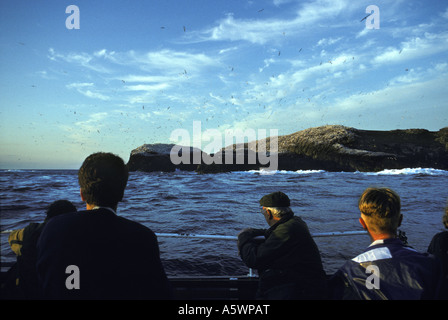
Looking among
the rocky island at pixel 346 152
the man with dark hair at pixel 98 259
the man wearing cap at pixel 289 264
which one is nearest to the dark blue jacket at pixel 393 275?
the man wearing cap at pixel 289 264

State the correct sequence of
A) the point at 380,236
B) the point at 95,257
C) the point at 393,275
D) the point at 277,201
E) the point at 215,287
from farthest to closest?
the point at 215,287, the point at 277,201, the point at 380,236, the point at 393,275, the point at 95,257

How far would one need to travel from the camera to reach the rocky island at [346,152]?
2313 inches

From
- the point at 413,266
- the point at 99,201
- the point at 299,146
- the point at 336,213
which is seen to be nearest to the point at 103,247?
the point at 99,201

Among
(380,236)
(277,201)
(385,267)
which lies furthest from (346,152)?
(385,267)

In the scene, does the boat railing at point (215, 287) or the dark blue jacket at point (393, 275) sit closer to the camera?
the dark blue jacket at point (393, 275)

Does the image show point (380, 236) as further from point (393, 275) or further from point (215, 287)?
point (215, 287)

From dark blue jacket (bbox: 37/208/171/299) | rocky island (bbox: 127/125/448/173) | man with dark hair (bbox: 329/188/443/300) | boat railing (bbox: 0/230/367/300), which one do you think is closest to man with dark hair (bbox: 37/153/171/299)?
dark blue jacket (bbox: 37/208/171/299)

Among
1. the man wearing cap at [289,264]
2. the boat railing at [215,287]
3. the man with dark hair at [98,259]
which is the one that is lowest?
the boat railing at [215,287]

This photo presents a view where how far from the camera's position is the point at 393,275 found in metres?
1.79

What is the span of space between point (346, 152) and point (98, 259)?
6577cm

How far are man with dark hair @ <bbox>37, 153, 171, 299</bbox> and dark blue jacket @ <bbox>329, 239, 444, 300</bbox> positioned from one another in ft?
4.26

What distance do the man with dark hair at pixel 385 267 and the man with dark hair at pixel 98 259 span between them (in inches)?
50.6

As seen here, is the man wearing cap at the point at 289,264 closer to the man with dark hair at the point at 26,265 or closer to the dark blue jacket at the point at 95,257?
Result: the dark blue jacket at the point at 95,257
